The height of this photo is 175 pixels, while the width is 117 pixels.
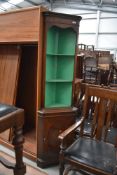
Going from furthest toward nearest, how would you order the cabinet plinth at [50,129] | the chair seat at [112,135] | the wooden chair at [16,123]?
1. the cabinet plinth at [50,129]
2. the chair seat at [112,135]
3. the wooden chair at [16,123]

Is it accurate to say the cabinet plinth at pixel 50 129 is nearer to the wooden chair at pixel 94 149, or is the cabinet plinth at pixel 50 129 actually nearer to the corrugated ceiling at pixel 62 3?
the wooden chair at pixel 94 149

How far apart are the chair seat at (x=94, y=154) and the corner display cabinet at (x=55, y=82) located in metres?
0.43

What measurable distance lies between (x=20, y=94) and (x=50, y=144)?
1.15 metres

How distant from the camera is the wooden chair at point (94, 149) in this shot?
1.71 metres

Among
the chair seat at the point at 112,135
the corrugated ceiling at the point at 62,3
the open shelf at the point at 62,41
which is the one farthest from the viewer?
the corrugated ceiling at the point at 62,3

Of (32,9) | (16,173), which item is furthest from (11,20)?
(16,173)

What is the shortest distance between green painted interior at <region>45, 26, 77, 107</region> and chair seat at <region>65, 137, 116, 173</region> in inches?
25.8

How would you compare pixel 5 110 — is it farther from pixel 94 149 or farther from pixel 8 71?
pixel 8 71

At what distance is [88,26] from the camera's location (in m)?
10.8


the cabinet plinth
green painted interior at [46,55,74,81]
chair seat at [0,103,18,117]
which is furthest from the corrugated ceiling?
chair seat at [0,103,18,117]

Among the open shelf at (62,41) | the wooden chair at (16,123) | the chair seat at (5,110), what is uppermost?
the open shelf at (62,41)

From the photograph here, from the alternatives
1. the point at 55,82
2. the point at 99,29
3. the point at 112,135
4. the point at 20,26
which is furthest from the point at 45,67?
the point at 99,29

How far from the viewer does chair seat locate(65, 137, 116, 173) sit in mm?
1702

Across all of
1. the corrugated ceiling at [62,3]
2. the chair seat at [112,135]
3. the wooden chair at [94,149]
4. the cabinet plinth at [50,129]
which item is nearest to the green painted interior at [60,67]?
the cabinet plinth at [50,129]
